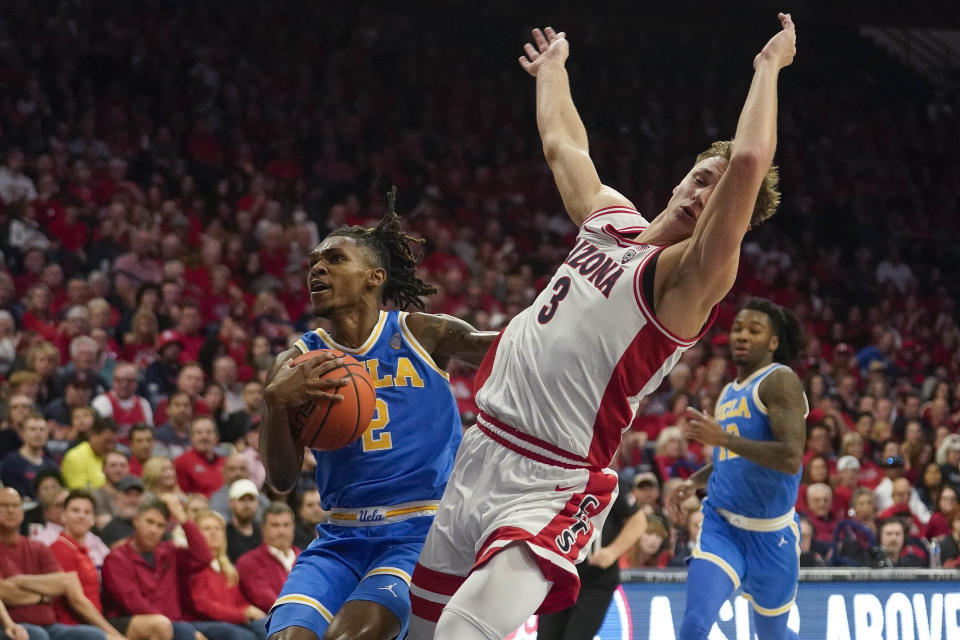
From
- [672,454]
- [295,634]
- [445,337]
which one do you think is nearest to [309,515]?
[672,454]

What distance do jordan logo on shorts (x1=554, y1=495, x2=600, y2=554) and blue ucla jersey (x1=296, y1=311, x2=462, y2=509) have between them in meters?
0.79

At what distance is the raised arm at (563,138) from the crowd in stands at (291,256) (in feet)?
11.8

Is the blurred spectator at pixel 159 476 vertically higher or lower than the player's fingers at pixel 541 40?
lower


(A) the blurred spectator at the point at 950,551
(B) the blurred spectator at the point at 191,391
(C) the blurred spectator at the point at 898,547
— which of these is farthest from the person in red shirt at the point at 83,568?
(A) the blurred spectator at the point at 950,551

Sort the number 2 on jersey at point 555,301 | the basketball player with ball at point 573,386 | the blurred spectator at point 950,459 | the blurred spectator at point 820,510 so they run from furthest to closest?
the blurred spectator at point 950,459 < the blurred spectator at point 820,510 < the number 2 on jersey at point 555,301 < the basketball player with ball at point 573,386

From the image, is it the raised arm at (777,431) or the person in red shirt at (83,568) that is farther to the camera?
the person in red shirt at (83,568)

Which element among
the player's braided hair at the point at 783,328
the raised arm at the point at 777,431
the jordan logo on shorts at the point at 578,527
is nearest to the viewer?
the jordan logo on shorts at the point at 578,527

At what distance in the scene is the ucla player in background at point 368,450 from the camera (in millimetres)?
3799

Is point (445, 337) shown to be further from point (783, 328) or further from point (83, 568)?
point (83, 568)

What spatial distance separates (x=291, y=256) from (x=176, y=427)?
3632 millimetres

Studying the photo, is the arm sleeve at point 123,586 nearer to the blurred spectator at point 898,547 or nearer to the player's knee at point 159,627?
the player's knee at point 159,627

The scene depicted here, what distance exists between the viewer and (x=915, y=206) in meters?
18.3

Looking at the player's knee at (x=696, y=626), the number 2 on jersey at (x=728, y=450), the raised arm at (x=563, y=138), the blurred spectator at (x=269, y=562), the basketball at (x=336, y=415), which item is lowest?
the player's knee at (x=696, y=626)

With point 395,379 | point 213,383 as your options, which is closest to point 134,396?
point 213,383
